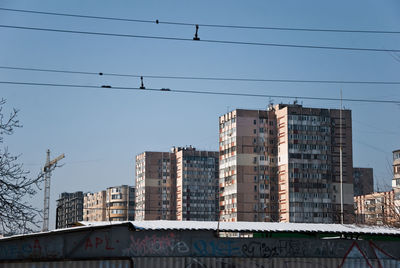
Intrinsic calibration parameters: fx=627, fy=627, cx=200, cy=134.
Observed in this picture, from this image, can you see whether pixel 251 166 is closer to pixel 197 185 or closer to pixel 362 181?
pixel 197 185

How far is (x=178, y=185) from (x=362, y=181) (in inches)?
2592

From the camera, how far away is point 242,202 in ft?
392

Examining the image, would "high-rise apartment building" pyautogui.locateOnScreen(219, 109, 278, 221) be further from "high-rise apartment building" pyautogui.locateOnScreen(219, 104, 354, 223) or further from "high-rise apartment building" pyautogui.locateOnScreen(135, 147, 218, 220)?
"high-rise apartment building" pyautogui.locateOnScreen(135, 147, 218, 220)

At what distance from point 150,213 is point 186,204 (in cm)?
980

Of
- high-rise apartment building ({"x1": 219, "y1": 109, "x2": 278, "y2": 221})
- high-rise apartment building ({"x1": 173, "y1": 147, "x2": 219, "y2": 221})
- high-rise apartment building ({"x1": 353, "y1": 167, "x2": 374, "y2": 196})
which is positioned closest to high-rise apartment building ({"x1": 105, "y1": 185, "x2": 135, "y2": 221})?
high-rise apartment building ({"x1": 173, "y1": 147, "x2": 219, "y2": 221})

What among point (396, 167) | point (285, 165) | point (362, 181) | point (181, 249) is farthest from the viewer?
point (362, 181)

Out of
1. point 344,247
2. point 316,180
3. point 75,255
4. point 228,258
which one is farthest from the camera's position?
point 316,180

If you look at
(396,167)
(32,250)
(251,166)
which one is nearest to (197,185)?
(251,166)

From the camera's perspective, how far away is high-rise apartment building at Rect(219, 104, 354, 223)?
117 metres

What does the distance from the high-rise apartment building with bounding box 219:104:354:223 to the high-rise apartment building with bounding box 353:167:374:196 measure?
74.0 m

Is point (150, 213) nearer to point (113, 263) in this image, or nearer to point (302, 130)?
point (302, 130)

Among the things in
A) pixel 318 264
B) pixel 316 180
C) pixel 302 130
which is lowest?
pixel 318 264

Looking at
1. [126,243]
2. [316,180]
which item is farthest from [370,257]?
[316,180]

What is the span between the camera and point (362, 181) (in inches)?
7736
